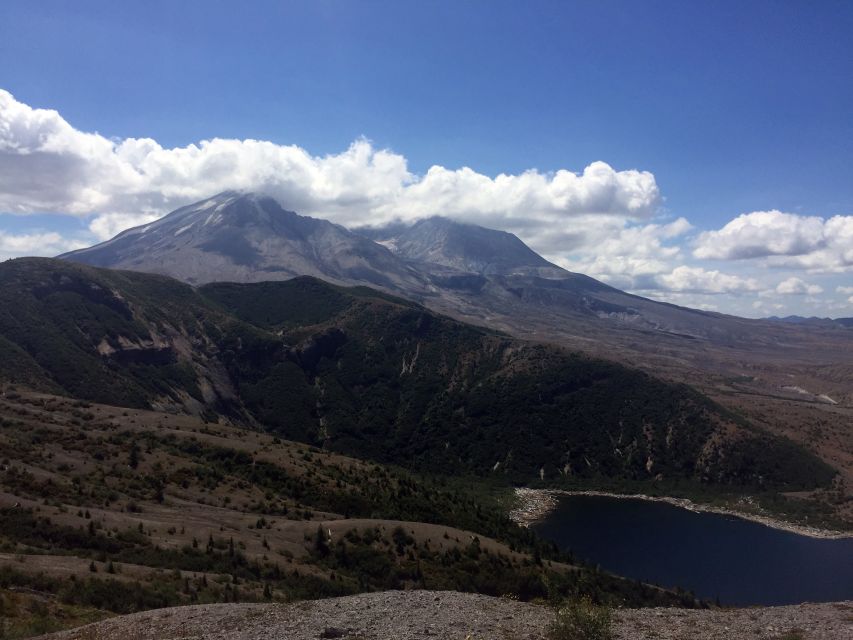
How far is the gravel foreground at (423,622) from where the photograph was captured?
53.8ft

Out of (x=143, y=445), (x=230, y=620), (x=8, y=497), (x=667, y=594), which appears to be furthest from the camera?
(x=143, y=445)

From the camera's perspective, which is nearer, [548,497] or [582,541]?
[582,541]

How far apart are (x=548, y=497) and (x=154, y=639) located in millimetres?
81238

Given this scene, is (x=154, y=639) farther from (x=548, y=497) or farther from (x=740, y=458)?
(x=740, y=458)

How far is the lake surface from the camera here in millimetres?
56094

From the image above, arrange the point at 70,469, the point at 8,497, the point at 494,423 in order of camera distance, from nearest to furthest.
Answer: the point at 8,497, the point at 70,469, the point at 494,423

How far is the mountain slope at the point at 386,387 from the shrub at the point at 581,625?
82.5 meters

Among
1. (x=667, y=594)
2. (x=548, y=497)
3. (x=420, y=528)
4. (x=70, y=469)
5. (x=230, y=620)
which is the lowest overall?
(x=548, y=497)

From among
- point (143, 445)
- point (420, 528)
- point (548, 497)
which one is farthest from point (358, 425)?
point (420, 528)

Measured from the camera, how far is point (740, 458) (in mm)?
94625

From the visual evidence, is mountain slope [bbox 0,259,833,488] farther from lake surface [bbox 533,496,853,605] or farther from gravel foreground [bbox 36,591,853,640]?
gravel foreground [bbox 36,591,853,640]

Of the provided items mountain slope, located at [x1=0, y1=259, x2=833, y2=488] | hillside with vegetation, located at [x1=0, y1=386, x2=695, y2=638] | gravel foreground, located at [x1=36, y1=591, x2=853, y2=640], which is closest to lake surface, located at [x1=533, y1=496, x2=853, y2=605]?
hillside with vegetation, located at [x1=0, y1=386, x2=695, y2=638]

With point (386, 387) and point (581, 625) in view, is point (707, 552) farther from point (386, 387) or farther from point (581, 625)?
point (386, 387)

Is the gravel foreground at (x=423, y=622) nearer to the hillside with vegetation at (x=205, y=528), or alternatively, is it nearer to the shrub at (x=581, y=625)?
the shrub at (x=581, y=625)
